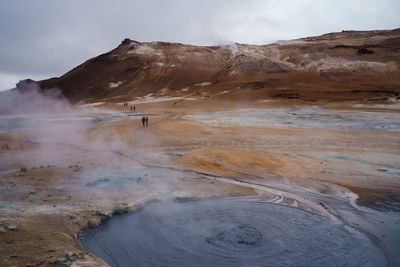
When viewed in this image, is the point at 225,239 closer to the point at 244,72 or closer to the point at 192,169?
the point at 192,169

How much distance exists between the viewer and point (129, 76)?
226 ft

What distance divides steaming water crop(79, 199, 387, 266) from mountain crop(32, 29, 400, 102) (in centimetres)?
3682

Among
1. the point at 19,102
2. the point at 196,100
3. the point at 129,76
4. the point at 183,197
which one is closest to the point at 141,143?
the point at 183,197

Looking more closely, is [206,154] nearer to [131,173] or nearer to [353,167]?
[131,173]

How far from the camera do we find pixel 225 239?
6441mm

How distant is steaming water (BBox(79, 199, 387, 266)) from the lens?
5.73m

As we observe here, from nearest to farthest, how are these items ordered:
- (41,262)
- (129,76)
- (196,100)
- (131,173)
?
(41,262) → (131,173) → (196,100) → (129,76)

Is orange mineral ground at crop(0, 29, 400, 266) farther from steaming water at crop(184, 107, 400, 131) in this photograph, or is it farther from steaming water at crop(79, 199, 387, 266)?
steaming water at crop(79, 199, 387, 266)

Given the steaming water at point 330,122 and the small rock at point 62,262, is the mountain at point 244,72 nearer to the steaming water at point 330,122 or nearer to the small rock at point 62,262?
the steaming water at point 330,122

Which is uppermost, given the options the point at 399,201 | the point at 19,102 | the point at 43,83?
the point at 43,83

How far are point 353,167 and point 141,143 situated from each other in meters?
9.87

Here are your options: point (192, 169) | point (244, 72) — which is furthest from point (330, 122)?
point (244, 72)

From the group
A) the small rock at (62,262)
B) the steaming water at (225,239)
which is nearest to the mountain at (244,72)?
the steaming water at (225,239)

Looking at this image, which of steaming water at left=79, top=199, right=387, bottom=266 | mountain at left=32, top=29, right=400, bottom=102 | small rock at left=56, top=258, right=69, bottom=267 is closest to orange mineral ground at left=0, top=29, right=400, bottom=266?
small rock at left=56, top=258, right=69, bottom=267
